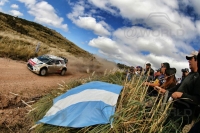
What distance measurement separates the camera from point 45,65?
633 inches

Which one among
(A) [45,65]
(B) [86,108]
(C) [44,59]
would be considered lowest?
(B) [86,108]

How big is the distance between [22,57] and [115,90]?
16.3 metres

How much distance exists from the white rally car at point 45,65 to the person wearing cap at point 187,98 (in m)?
12.5

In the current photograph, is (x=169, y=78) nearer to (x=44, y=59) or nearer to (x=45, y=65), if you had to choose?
(x=45, y=65)

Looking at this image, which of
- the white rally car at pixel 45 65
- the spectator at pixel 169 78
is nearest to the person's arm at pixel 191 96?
the spectator at pixel 169 78

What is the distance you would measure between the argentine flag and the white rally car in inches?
399

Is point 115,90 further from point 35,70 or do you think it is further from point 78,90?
point 35,70

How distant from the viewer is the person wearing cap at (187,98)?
12.7 ft

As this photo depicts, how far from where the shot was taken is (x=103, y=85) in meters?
6.08

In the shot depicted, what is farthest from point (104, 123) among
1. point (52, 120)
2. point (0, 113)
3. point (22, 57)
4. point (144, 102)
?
point (22, 57)

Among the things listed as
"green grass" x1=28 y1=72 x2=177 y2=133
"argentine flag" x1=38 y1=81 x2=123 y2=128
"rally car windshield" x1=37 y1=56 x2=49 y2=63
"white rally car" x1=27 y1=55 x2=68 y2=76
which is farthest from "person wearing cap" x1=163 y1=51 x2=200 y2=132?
"rally car windshield" x1=37 y1=56 x2=49 y2=63

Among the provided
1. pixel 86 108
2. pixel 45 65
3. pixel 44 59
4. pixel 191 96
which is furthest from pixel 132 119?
pixel 44 59

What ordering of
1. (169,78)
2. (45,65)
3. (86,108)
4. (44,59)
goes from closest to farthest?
1. (86,108)
2. (169,78)
3. (45,65)
4. (44,59)

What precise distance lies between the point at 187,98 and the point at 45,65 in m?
13.4
